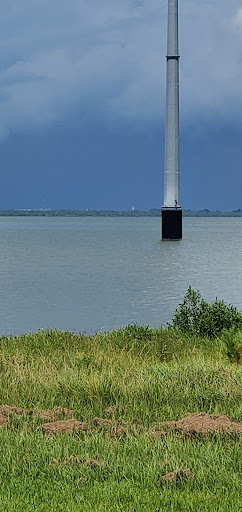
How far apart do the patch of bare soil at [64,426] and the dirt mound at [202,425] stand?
0.89 m

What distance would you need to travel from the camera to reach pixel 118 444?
805cm

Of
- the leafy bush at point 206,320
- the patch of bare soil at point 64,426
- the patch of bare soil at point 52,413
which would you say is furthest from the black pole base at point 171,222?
the patch of bare soil at point 64,426

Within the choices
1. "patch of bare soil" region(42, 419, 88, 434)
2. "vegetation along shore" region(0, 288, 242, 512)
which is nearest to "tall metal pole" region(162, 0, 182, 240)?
"vegetation along shore" region(0, 288, 242, 512)

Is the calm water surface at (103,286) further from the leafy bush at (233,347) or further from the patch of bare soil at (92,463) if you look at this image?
the patch of bare soil at (92,463)

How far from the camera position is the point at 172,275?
55.9 m

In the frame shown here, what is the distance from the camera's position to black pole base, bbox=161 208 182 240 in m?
63.6

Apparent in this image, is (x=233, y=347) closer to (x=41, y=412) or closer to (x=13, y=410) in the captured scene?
(x=41, y=412)

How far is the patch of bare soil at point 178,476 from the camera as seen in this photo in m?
7.03

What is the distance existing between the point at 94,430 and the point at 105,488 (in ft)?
5.95

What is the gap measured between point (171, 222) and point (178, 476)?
195 ft

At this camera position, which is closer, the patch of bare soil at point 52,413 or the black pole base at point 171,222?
the patch of bare soil at point 52,413

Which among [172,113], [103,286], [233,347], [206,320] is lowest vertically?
[103,286]

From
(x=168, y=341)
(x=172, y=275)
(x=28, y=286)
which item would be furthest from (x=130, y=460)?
(x=172, y=275)

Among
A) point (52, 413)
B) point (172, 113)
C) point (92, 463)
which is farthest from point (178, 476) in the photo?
point (172, 113)
